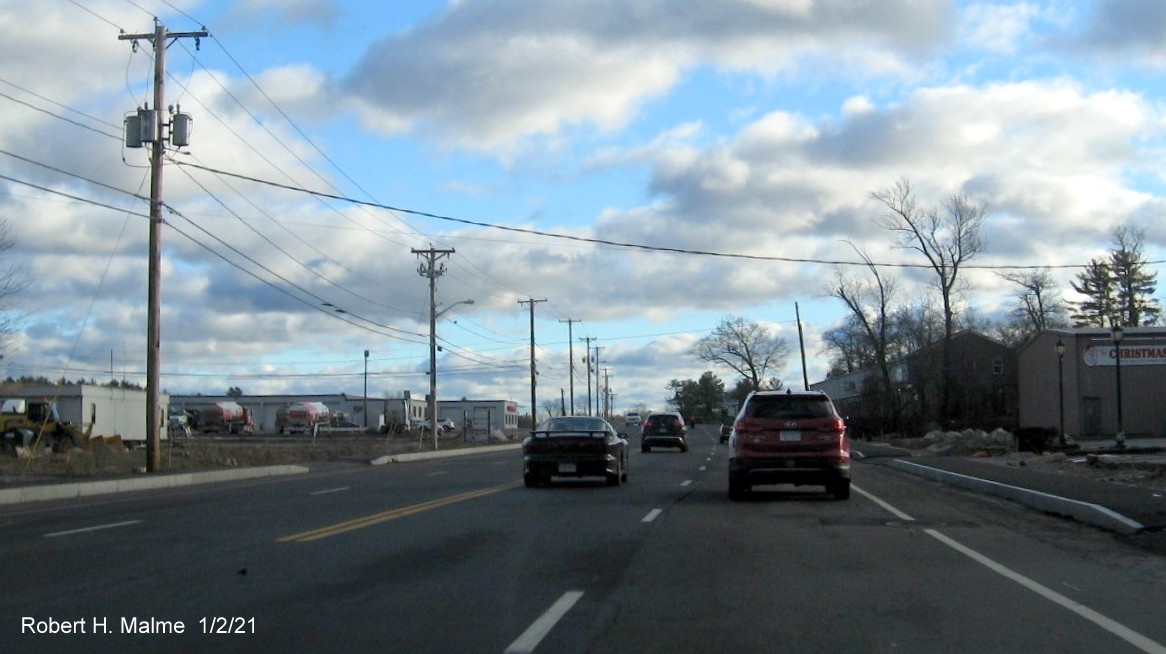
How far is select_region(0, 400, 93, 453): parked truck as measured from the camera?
1743 inches

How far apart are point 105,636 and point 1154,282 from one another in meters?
104

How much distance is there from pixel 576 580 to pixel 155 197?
24.1 metres

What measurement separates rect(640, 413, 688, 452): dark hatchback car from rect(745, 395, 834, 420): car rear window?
29.8m

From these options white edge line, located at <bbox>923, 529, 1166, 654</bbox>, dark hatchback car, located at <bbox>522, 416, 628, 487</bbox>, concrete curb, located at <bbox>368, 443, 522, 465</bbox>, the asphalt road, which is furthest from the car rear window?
concrete curb, located at <bbox>368, 443, 522, 465</bbox>

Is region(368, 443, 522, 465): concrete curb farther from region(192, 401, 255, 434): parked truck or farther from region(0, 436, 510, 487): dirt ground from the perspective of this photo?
region(192, 401, 255, 434): parked truck

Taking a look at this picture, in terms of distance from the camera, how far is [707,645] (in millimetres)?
7707

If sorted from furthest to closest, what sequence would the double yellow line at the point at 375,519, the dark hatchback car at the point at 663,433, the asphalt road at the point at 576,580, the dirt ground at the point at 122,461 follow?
1. the dark hatchback car at the point at 663,433
2. the dirt ground at the point at 122,461
3. the double yellow line at the point at 375,519
4. the asphalt road at the point at 576,580

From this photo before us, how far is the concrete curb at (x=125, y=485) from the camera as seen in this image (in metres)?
22.5

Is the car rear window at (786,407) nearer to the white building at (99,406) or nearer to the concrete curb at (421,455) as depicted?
the concrete curb at (421,455)

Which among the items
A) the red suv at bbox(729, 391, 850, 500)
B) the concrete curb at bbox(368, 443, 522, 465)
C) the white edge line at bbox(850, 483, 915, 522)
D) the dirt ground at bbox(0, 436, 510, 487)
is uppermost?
the red suv at bbox(729, 391, 850, 500)

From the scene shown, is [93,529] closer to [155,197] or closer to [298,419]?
[155,197]

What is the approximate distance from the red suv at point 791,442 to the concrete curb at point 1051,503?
3.14m

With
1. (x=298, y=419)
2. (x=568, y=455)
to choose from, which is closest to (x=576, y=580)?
(x=568, y=455)

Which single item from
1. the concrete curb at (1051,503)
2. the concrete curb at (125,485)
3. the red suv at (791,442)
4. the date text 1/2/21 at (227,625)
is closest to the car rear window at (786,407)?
the red suv at (791,442)
